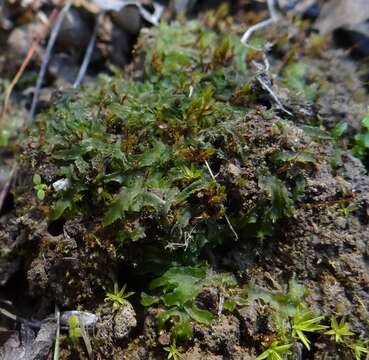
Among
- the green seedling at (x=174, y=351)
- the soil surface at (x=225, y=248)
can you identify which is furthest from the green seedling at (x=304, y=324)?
the green seedling at (x=174, y=351)

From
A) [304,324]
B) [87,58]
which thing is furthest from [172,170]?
[87,58]

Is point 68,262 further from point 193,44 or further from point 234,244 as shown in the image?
point 193,44

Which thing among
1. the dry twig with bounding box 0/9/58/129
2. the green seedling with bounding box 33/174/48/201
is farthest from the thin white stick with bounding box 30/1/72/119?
the green seedling with bounding box 33/174/48/201

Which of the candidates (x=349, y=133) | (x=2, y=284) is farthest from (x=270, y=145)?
(x=2, y=284)

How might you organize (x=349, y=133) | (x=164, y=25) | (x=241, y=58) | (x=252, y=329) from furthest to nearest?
(x=164, y=25)
(x=241, y=58)
(x=349, y=133)
(x=252, y=329)

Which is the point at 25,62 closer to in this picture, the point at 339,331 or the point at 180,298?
the point at 180,298
